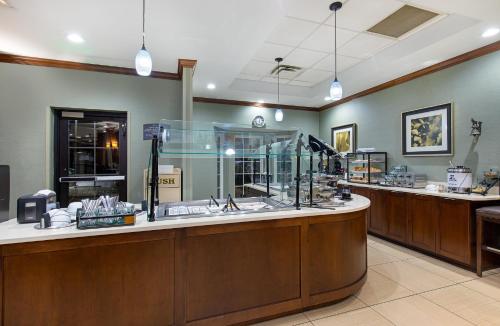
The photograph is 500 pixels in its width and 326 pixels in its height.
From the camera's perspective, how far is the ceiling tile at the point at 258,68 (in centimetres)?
436

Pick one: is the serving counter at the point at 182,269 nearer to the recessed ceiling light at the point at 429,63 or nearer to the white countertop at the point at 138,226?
the white countertop at the point at 138,226

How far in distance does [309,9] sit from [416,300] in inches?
126

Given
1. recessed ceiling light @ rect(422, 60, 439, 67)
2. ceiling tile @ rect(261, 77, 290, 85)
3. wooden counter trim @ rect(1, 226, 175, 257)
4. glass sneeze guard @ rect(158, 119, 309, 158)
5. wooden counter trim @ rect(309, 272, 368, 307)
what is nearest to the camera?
Answer: wooden counter trim @ rect(1, 226, 175, 257)

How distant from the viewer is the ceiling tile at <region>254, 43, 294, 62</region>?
12.1 feet

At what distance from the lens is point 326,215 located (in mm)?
2158

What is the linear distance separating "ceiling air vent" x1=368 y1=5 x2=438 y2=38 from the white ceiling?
11cm

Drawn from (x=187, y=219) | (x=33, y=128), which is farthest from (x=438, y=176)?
(x=33, y=128)

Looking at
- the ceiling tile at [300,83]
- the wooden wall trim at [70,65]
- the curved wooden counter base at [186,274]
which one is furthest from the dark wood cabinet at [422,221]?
the wooden wall trim at [70,65]

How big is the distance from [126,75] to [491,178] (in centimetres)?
544

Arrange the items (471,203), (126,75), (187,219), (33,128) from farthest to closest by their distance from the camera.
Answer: (126,75) → (33,128) → (471,203) → (187,219)

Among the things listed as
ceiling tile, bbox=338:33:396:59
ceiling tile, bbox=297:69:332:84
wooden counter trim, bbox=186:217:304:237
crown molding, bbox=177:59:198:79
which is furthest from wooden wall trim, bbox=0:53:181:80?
wooden counter trim, bbox=186:217:304:237

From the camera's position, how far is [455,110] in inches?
144

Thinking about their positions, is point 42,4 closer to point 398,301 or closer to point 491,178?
point 398,301

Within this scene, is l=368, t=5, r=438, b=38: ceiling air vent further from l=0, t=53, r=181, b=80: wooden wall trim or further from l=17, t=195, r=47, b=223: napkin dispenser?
l=17, t=195, r=47, b=223: napkin dispenser
